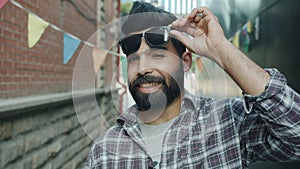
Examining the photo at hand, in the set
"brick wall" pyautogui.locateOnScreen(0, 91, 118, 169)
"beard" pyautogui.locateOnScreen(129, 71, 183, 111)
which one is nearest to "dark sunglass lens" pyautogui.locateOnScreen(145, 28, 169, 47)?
"beard" pyautogui.locateOnScreen(129, 71, 183, 111)

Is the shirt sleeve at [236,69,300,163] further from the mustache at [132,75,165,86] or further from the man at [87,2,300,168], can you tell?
the mustache at [132,75,165,86]

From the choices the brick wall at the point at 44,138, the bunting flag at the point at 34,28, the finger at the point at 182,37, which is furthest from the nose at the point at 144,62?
the bunting flag at the point at 34,28

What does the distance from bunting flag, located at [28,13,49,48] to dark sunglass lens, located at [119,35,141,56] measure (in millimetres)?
2240

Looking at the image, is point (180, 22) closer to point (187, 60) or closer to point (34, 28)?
point (187, 60)

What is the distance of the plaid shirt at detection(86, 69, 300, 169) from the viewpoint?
1.41 meters

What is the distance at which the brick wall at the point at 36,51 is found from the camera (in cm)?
320

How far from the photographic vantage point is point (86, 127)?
142cm

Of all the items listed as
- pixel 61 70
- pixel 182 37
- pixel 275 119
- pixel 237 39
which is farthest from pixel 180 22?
pixel 237 39

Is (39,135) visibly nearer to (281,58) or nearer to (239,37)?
(281,58)

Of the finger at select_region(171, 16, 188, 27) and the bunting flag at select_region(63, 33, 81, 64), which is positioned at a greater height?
the bunting flag at select_region(63, 33, 81, 64)

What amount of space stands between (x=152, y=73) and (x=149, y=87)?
0.14ft

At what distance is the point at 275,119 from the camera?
51.5 inches

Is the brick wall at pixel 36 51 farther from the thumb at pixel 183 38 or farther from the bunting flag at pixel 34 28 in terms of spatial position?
the thumb at pixel 183 38

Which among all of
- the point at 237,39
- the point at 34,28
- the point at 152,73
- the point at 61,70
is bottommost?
the point at 152,73
